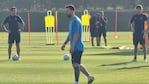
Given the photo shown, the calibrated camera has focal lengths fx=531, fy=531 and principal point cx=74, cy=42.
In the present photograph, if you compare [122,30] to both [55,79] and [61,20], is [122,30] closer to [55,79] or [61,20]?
[61,20]

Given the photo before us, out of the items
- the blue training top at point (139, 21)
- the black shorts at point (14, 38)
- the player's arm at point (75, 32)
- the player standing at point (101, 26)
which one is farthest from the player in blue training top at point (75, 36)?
the player standing at point (101, 26)

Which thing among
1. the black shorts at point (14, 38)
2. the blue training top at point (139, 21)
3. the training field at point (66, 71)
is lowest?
the training field at point (66, 71)

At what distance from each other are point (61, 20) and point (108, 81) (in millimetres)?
48286

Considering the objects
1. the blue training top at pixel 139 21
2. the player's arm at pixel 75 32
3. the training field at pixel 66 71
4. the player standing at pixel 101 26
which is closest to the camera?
the player's arm at pixel 75 32

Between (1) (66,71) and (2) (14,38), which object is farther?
(2) (14,38)

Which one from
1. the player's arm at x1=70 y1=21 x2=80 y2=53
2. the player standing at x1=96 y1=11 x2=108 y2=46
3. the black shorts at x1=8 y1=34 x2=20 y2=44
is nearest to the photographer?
the player's arm at x1=70 y1=21 x2=80 y2=53

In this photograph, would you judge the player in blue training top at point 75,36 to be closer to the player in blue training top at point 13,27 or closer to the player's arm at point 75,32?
the player's arm at point 75,32

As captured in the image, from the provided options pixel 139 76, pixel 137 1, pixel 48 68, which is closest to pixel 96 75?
pixel 139 76

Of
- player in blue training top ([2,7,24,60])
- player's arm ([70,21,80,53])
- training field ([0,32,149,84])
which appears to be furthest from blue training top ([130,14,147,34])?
player's arm ([70,21,80,53])

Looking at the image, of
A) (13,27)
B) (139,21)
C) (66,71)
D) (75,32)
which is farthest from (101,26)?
(75,32)

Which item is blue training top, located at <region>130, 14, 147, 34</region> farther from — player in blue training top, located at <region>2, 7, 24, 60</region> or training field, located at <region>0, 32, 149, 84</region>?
player in blue training top, located at <region>2, 7, 24, 60</region>

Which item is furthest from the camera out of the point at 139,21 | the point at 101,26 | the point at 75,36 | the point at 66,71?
the point at 101,26

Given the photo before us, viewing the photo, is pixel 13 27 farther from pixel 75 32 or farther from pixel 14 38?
pixel 75 32

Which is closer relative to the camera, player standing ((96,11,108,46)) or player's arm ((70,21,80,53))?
player's arm ((70,21,80,53))
